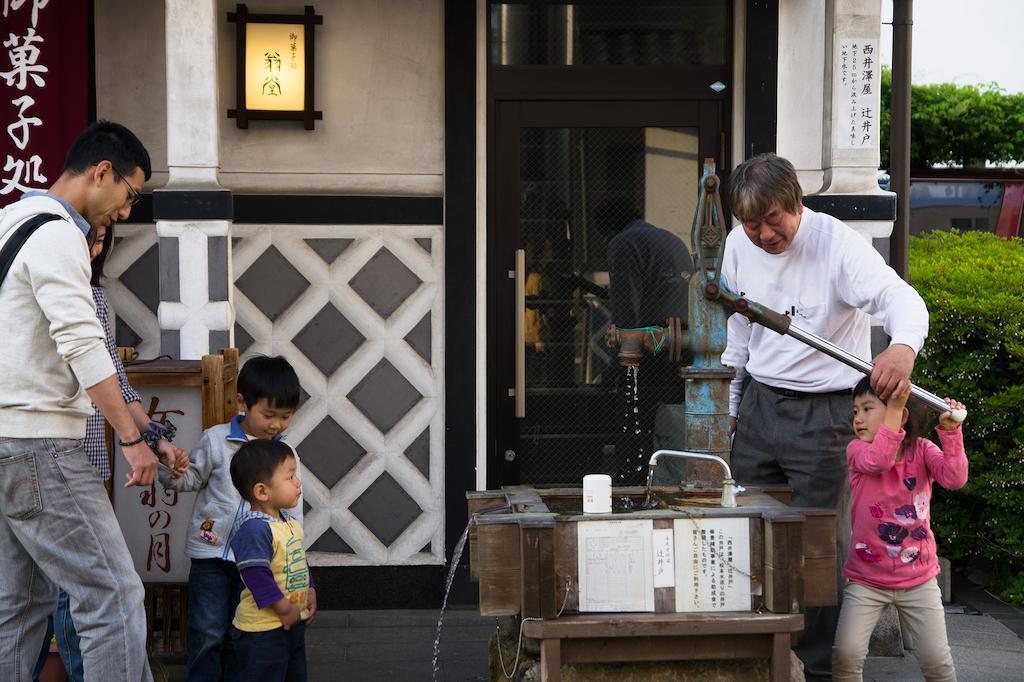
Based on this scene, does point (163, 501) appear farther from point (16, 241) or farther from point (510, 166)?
point (510, 166)

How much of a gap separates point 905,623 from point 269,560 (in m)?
2.52

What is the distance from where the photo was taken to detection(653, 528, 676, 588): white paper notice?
3869mm

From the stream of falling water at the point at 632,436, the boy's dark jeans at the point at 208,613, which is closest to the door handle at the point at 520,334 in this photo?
the stream of falling water at the point at 632,436

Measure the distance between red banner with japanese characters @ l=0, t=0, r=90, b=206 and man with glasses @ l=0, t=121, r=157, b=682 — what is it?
2.26 meters

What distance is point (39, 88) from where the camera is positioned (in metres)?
6.26

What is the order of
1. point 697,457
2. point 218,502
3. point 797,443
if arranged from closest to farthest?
point 697,457
point 218,502
point 797,443

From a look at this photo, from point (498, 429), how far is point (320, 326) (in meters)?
1.17

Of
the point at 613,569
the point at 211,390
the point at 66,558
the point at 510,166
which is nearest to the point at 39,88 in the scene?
the point at 211,390

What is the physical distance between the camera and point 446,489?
22.7ft

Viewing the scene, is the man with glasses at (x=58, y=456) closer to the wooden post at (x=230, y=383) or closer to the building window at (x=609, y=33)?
the wooden post at (x=230, y=383)

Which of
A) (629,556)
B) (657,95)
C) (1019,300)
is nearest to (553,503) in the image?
(629,556)

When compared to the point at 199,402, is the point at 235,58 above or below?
above

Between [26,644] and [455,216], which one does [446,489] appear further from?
[26,644]

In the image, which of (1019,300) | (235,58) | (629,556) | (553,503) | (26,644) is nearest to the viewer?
(629,556)
